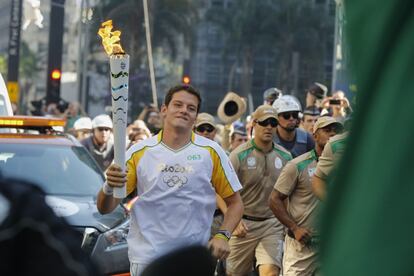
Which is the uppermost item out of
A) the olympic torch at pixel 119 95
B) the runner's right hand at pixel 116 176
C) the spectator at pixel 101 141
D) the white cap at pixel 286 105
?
the olympic torch at pixel 119 95

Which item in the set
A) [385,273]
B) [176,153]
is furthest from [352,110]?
[176,153]

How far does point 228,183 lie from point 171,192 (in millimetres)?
472

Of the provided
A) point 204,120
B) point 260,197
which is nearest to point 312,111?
point 204,120

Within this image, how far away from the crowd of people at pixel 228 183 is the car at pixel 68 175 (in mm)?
754

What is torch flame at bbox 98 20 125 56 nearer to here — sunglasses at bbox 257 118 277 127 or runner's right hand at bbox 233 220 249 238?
runner's right hand at bbox 233 220 249 238

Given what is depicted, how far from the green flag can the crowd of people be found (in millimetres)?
1920

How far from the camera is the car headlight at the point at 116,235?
8984mm

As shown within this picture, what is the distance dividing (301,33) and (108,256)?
6900 centimetres

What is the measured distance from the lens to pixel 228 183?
7461 millimetres

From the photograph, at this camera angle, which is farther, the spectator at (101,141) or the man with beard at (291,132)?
the spectator at (101,141)

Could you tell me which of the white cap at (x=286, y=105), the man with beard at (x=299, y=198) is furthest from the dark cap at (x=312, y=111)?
the man with beard at (x=299, y=198)

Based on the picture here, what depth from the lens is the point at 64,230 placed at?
1729 mm

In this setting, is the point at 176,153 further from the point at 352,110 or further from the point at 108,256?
the point at 352,110

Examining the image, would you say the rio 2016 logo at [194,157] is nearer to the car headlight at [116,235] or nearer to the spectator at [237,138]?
the car headlight at [116,235]
